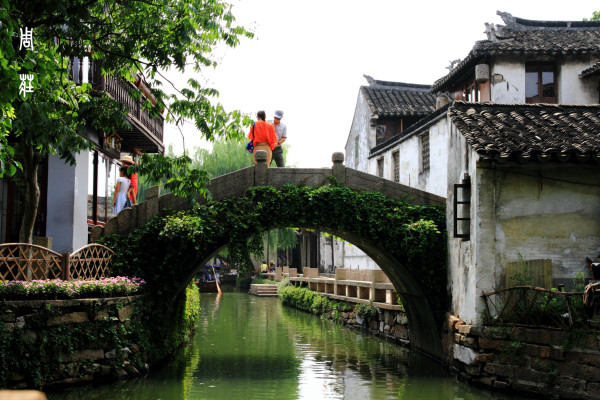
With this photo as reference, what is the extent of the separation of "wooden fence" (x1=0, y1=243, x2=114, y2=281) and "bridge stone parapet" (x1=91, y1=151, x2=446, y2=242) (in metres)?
1.24

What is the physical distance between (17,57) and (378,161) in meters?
19.4

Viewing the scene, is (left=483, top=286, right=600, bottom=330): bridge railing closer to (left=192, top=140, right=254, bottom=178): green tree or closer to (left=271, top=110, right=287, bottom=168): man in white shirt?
(left=271, top=110, right=287, bottom=168): man in white shirt

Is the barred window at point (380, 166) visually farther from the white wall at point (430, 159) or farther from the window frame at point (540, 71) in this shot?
the window frame at point (540, 71)

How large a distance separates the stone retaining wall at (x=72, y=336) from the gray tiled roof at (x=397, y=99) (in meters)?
17.9

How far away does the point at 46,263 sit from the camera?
957 cm

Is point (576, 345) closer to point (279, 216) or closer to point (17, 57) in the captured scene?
point (279, 216)

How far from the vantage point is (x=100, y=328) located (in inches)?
390

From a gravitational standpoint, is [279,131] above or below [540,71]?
below

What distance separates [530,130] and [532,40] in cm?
989

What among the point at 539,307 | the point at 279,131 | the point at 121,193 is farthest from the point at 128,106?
the point at 539,307

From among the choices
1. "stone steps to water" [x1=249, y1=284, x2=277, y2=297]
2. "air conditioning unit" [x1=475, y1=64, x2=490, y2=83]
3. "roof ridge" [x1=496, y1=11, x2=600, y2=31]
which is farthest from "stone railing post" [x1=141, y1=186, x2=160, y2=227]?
"stone steps to water" [x1=249, y1=284, x2=277, y2=297]

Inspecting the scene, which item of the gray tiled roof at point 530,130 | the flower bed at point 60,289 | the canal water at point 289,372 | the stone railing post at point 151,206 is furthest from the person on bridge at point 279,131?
the flower bed at point 60,289

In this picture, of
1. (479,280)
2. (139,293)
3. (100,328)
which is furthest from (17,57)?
(479,280)

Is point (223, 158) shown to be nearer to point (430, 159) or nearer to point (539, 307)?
point (430, 159)
